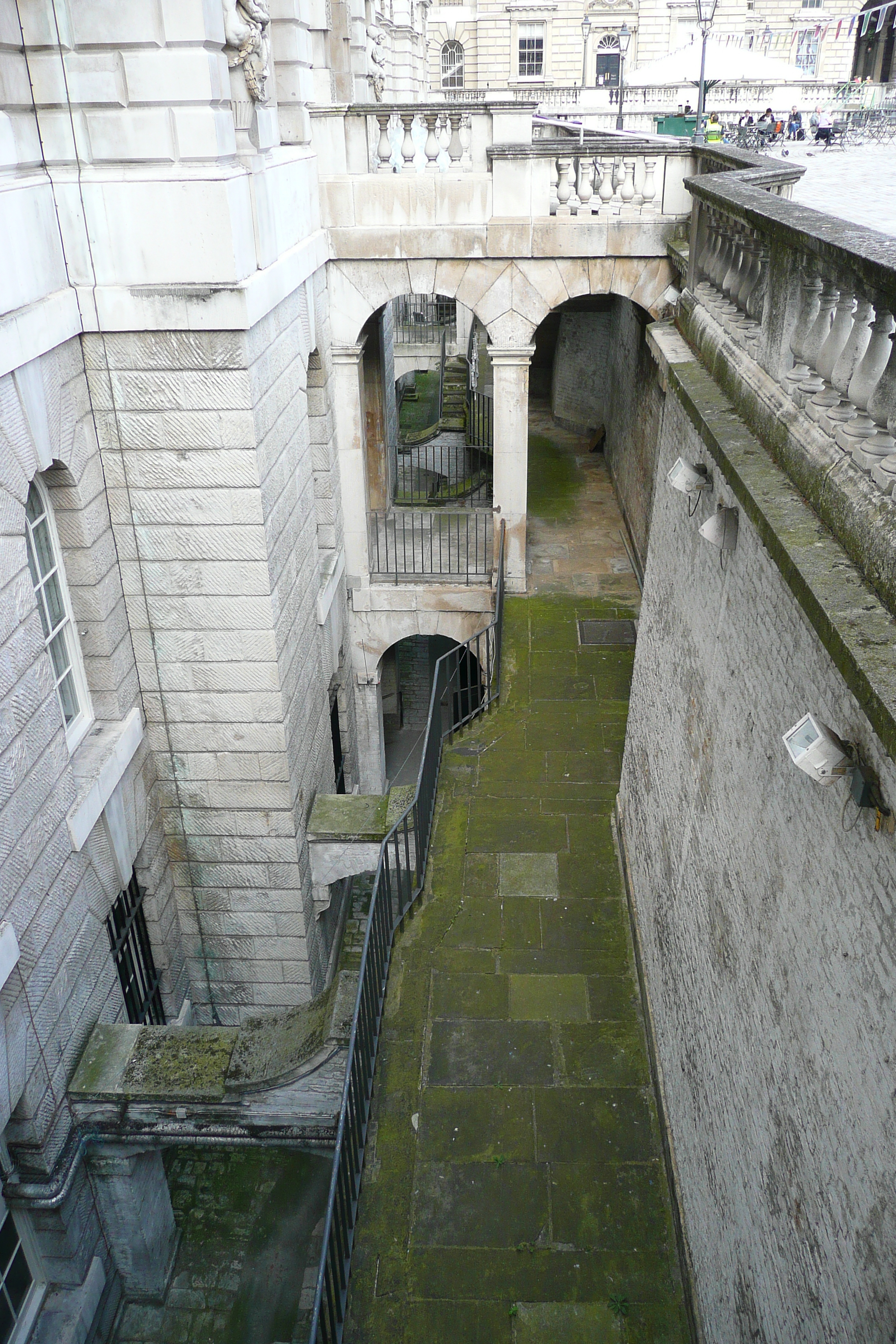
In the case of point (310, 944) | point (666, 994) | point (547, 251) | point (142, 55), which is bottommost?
point (310, 944)

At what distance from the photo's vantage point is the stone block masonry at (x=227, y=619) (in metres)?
7.62

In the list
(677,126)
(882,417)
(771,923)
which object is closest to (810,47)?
(677,126)

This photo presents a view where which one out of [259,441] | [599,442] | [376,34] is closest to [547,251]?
[259,441]

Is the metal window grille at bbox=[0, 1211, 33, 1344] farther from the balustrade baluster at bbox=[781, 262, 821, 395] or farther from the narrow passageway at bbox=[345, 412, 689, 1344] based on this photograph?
the balustrade baluster at bbox=[781, 262, 821, 395]

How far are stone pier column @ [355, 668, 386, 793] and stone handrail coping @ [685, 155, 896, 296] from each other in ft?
28.0

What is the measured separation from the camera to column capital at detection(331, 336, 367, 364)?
1199 centimetres

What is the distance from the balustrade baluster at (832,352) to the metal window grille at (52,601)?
4.78m

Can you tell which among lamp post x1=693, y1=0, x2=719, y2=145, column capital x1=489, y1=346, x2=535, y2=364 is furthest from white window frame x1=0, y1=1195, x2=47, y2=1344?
lamp post x1=693, y1=0, x2=719, y2=145

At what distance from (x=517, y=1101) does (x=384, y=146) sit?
9816 millimetres

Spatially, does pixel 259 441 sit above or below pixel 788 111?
below

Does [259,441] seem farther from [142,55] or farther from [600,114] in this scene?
[600,114]

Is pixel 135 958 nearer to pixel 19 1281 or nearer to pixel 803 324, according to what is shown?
pixel 19 1281

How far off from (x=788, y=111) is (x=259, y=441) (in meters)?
28.5

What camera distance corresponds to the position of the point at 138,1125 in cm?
708
